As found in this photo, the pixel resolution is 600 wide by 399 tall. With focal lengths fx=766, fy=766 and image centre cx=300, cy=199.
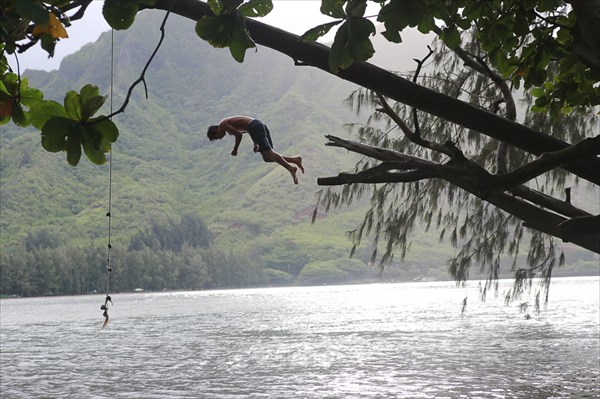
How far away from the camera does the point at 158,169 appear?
160 meters

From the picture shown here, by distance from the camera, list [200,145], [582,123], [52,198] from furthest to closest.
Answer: [200,145] → [52,198] → [582,123]

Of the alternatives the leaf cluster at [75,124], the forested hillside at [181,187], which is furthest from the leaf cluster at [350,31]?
the forested hillside at [181,187]

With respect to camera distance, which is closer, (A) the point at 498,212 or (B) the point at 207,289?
(A) the point at 498,212

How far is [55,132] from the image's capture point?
138cm

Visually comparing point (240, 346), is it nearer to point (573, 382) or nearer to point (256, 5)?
point (573, 382)

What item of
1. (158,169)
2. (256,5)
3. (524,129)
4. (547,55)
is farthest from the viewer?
(158,169)

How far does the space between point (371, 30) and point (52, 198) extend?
14552 centimetres

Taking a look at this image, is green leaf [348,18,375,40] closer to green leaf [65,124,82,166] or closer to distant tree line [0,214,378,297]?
green leaf [65,124,82,166]

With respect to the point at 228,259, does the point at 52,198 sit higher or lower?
higher

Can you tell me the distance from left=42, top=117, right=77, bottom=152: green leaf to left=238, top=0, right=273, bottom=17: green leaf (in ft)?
1.23

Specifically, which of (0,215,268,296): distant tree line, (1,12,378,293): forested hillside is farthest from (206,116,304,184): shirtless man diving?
(1,12,378,293): forested hillside

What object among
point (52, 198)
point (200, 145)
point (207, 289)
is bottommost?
point (207, 289)

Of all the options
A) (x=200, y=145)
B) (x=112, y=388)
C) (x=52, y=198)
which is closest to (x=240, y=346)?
(x=112, y=388)

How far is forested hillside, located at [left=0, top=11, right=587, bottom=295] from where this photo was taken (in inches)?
3976
